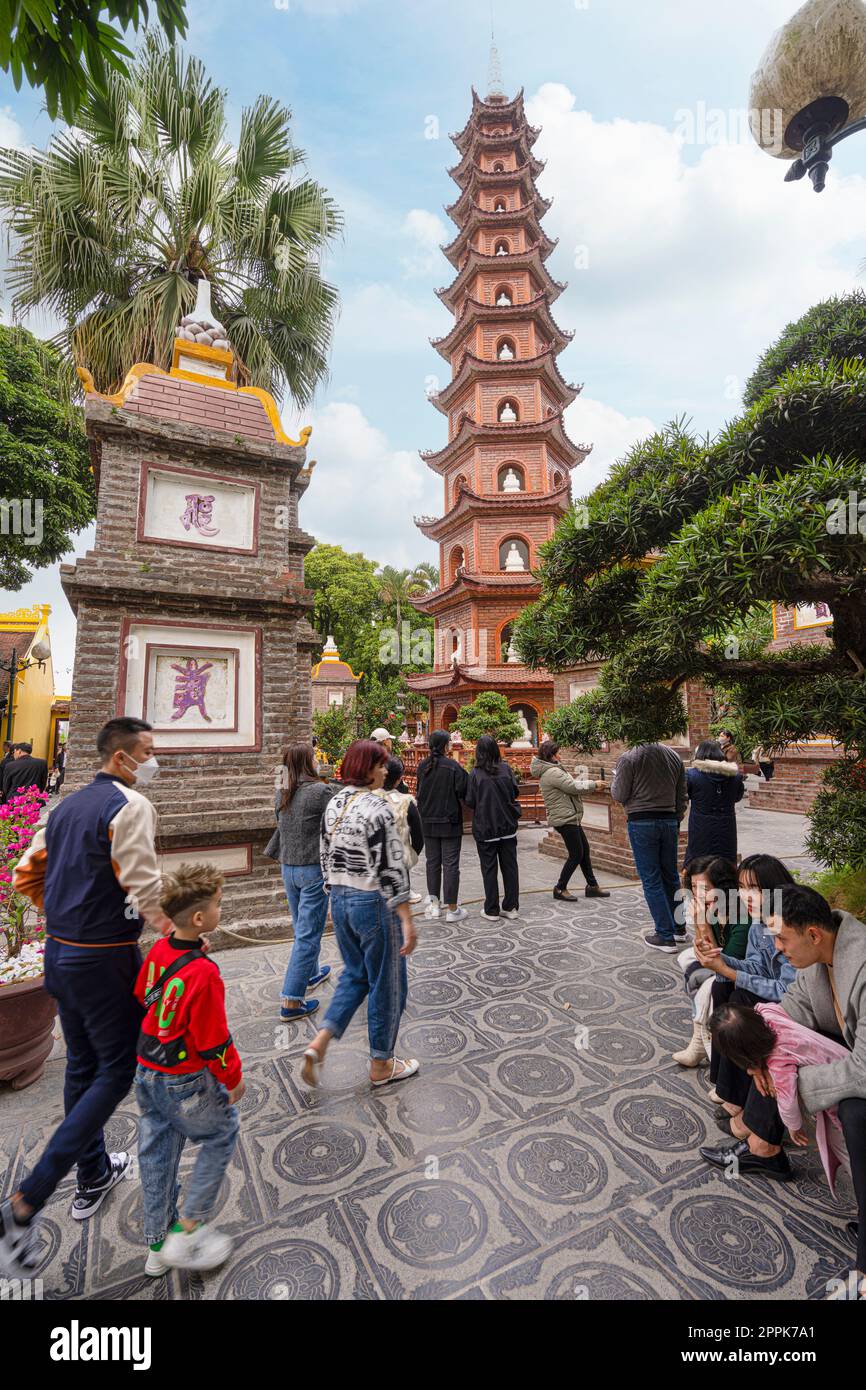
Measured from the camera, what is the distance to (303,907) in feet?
11.9

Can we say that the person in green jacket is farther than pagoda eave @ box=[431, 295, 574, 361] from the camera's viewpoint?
No

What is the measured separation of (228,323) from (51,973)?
8502mm

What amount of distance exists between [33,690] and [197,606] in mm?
17196

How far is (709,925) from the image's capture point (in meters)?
2.63

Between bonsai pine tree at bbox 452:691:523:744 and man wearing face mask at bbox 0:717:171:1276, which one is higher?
bonsai pine tree at bbox 452:691:523:744

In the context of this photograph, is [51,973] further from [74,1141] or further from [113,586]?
[113,586]

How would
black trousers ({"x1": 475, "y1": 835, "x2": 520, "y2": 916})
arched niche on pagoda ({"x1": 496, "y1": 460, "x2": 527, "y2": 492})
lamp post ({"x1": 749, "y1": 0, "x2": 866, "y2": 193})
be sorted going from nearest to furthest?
lamp post ({"x1": 749, "y1": 0, "x2": 866, "y2": 193})
black trousers ({"x1": 475, "y1": 835, "x2": 520, "y2": 916})
arched niche on pagoda ({"x1": 496, "y1": 460, "x2": 527, "y2": 492})

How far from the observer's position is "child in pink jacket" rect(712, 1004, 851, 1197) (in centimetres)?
197

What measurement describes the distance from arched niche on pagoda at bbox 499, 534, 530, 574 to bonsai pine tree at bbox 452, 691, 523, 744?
712cm

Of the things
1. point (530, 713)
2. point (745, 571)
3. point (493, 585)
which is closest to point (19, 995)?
point (745, 571)

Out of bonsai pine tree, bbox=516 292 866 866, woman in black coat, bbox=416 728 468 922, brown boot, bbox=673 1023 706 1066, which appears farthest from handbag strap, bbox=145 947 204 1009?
woman in black coat, bbox=416 728 468 922

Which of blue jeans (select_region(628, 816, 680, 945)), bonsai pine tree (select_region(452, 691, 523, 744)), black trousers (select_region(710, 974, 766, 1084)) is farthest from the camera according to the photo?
bonsai pine tree (select_region(452, 691, 523, 744))

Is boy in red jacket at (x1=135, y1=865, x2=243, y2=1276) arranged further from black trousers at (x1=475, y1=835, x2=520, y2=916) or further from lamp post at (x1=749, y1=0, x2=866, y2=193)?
black trousers at (x1=475, y1=835, x2=520, y2=916)

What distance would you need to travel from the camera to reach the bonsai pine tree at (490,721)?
11984 mm
